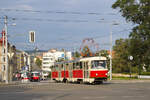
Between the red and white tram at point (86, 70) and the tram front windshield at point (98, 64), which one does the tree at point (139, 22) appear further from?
the tram front windshield at point (98, 64)

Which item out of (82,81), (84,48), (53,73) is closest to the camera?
(82,81)

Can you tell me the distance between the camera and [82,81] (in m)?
36.5

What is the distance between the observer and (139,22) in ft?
178

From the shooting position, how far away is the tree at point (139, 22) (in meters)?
52.2

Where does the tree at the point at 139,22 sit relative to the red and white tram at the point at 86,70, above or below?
above

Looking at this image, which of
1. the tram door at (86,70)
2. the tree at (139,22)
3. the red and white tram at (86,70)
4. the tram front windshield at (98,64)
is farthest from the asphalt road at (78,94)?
the tree at (139,22)

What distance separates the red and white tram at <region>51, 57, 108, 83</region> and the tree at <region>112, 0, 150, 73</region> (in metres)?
16.4

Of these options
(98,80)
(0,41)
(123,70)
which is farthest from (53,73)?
(123,70)

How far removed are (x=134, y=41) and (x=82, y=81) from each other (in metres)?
20.1

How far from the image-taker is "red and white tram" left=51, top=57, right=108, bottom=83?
32938mm

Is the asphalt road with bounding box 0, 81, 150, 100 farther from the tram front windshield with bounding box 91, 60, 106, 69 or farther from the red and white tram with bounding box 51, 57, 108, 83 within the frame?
the tram front windshield with bounding box 91, 60, 106, 69

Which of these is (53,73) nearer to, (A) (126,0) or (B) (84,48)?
(B) (84,48)

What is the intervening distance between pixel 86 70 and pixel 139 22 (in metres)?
23.2

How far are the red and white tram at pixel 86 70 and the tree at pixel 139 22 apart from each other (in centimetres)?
1644
